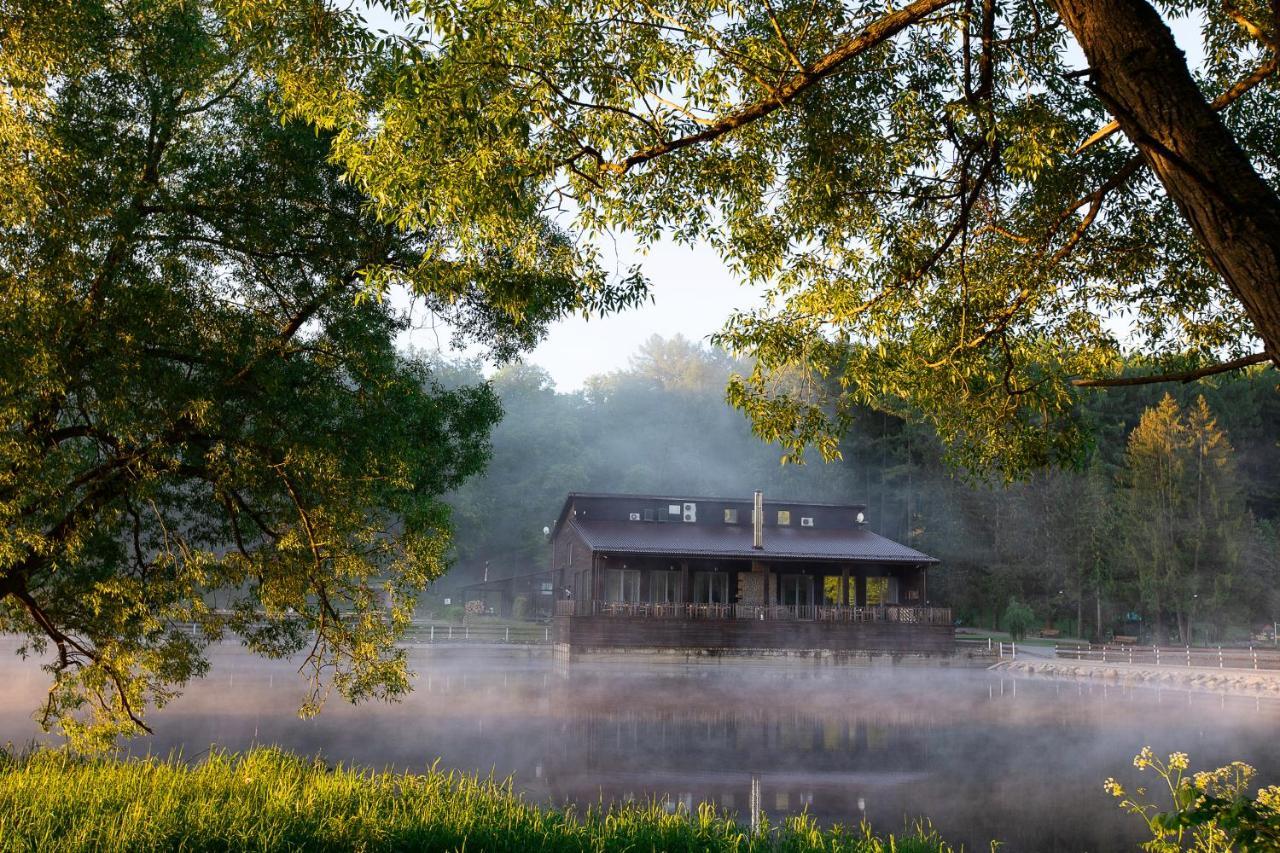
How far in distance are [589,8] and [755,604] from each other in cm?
3268

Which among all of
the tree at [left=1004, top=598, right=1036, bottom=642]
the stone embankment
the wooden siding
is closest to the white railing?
the stone embankment

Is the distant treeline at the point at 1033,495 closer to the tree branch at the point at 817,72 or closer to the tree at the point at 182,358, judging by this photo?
the tree at the point at 182,358

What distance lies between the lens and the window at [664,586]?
38406mm

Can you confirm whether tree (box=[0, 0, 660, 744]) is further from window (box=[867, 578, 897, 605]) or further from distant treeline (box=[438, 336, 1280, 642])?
window (box=[867, 578, 897, 605])

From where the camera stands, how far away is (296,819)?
788 centimetres

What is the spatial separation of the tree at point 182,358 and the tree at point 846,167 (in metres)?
1.17

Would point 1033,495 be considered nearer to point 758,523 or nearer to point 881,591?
point 881,591

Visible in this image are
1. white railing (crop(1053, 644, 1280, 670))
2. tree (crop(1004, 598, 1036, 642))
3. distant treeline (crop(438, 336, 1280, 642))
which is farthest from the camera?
tree (crop(1004, 598, 1036, 642))

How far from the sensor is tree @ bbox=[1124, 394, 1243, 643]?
41875 millimetres

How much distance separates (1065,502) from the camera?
151 feet

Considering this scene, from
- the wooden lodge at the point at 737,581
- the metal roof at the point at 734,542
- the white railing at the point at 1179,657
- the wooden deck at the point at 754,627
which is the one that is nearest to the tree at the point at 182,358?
the wooden deck at the point at 754,627

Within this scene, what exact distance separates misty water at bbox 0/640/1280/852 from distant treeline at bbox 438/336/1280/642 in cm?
898

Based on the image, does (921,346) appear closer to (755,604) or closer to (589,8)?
(589,8)

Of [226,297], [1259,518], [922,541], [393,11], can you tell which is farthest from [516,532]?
[393,11]
